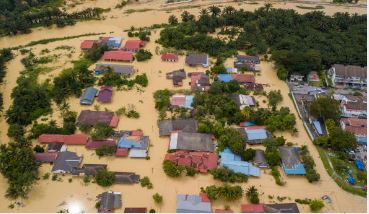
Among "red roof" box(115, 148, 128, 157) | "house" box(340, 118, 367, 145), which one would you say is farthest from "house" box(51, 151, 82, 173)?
"house" box(340, 118, 367, 145)

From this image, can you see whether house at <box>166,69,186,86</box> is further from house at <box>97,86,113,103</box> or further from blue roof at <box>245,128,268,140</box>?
blue roof at <box>245,128,268,140</box>

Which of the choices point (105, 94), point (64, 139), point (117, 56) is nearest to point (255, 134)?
point (105, 94)

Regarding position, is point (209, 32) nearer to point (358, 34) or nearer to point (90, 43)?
point (90, 43)

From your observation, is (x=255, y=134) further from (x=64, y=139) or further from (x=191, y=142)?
(x=64, y=139)

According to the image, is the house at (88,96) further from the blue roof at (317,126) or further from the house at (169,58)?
the blue roof at (317,126)

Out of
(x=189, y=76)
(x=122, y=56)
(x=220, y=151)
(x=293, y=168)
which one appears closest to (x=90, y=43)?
(x=122, y=56)
